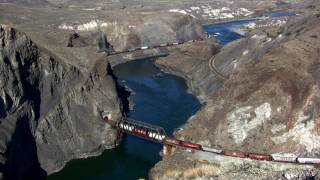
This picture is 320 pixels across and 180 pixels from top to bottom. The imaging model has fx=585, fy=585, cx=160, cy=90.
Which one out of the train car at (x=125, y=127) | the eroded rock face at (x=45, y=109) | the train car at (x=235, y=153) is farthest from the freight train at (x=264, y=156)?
the eroded rock face at (x=45, y=109)

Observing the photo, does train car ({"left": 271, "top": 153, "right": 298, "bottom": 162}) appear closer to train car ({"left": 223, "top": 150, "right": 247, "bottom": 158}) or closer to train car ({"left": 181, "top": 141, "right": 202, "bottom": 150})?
train car ({"left": 223, "top": 150, "right": 247, "bottom": 158})

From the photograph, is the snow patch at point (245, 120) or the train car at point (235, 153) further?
the snow patch at point (245, 120)

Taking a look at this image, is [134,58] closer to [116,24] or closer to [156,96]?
[116,24]

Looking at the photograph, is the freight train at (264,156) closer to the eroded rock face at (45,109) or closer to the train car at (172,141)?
the train car at (172,141)

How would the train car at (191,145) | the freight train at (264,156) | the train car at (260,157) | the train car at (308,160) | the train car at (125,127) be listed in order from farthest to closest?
the train car at (125,127)
the train car at (191,145)
the train car at (260,157)
the freight train at (264,156)
the train car at (308,160)

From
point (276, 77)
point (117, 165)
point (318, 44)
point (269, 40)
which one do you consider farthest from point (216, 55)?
point (117, 165)

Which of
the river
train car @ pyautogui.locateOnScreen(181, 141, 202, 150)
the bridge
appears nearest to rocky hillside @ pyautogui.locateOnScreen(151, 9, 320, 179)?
train car @ pyautogui.locateOnScreen(181, 141, 202, 150)

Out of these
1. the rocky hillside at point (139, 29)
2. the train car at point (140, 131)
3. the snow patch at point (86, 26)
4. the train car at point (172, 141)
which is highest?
the train car at point (172, 141)
